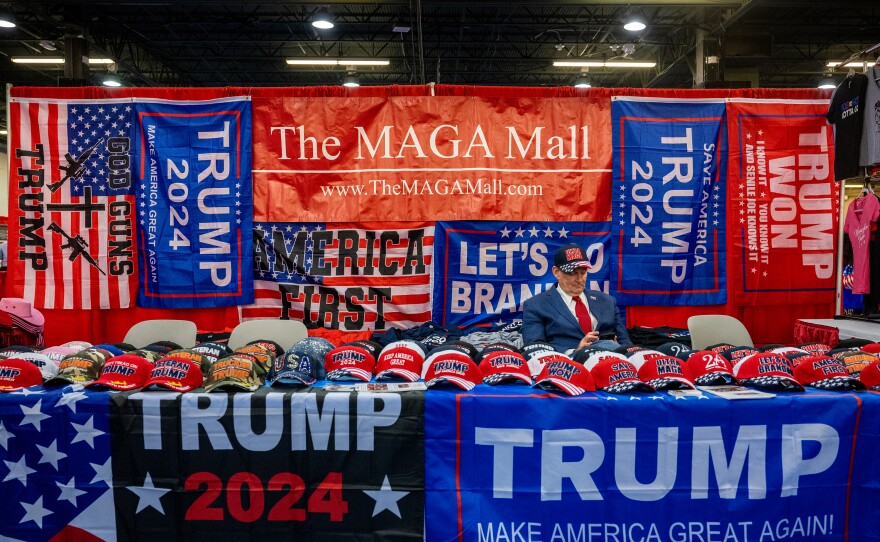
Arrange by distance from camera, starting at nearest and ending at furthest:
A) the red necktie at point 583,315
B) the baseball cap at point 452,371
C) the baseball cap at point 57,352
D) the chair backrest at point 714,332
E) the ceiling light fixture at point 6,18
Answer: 1. the baseball cap at point 452,371
2. the baseball cap at point 57,352
3. the red necktie at point 583,315
4. the chair backrest at point 714,332
5. the ceiling light fixture at point 6,18

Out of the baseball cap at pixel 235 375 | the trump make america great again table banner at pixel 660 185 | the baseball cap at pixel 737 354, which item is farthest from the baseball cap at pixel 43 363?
the trump make america great again table banner at pixel 660 185

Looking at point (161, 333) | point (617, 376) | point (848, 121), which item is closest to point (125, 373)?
point (617, 376)

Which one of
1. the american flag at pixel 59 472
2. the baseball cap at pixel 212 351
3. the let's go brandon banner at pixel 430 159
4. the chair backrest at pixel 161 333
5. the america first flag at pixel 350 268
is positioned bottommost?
the american flag at pixel 59 472

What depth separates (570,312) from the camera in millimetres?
3227

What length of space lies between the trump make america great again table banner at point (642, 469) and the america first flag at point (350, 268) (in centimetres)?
267

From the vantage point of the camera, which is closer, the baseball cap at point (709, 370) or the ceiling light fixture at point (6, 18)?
the baseball cap at point (709, 370)

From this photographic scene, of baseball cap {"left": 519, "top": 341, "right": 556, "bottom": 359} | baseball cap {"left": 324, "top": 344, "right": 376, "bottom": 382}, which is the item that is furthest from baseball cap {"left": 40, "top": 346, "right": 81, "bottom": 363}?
baseball cap {"left": 519, "top": 341, "right": 556, "bottom": 359}

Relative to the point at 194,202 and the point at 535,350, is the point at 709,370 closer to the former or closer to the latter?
the point at 535,350

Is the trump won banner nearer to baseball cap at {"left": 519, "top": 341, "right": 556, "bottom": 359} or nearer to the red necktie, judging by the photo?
the red necktie

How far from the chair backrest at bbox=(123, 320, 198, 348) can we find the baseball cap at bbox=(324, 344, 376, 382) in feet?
6.43

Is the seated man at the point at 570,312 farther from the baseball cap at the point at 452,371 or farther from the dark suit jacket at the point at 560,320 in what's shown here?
the baseball cap at the point at 452,371

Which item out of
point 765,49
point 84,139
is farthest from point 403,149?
point 765,49

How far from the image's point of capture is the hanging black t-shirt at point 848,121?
4207 millimetres

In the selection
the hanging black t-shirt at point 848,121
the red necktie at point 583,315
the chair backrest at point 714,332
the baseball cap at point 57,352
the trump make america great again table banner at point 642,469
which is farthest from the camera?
the hanging black t-shirt at point 848,121
